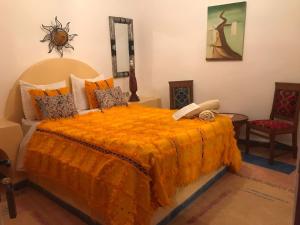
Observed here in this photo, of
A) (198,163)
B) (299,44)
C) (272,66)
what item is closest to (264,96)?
(272,66)

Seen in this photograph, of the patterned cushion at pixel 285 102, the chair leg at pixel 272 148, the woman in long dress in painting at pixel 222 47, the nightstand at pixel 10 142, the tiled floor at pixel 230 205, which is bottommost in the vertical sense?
the tiled floor at pixel 230 205

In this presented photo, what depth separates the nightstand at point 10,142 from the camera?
99.2 inches

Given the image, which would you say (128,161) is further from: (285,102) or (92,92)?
(285,102)

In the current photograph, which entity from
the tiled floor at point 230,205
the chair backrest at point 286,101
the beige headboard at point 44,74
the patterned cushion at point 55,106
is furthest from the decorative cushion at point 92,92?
the chair backrest at point 286,101

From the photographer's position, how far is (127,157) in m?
1.74

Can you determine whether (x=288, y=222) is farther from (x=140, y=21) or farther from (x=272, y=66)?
(x=140, y=21)

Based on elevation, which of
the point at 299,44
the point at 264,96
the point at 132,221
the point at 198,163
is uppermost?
the point at 299,44

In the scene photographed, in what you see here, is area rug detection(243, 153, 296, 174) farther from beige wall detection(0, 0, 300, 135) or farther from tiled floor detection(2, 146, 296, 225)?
beige wall detection(0, 0, 300, 135)

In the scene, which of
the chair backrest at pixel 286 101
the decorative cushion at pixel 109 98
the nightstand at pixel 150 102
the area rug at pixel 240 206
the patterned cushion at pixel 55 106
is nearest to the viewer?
the area rug at pixel 240 206

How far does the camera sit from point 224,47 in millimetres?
3770

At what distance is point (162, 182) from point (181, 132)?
537 millimetres

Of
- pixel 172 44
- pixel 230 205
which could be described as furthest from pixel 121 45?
pixel 230 205

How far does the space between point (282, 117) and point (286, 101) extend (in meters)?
0.24

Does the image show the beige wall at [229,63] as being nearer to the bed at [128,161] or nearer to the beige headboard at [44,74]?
the bed at [128,161]
